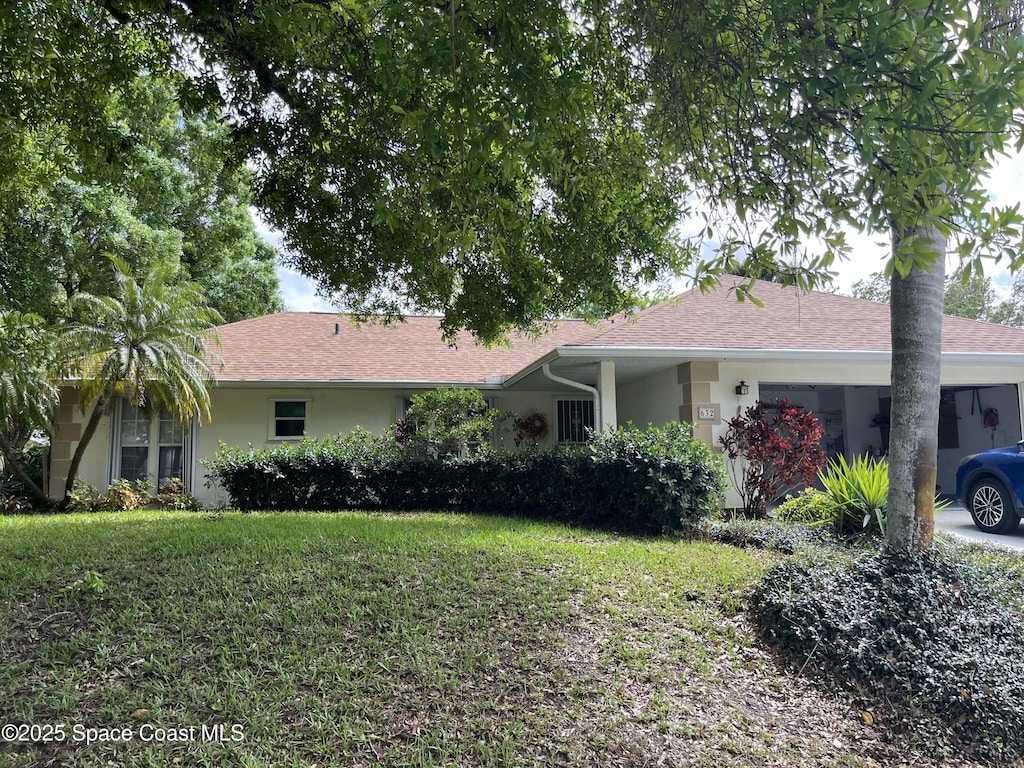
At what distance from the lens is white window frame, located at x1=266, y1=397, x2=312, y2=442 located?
13703 millimetres

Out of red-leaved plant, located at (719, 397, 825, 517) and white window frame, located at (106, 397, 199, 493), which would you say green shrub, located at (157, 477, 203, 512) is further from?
red-leaved plant, located at (719, 397, 825, 517)

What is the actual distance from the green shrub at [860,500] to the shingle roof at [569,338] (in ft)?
8.45

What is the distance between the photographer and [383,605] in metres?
4.56

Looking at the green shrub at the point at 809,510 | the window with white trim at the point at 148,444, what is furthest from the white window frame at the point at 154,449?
the green shrub at the point at 809,510

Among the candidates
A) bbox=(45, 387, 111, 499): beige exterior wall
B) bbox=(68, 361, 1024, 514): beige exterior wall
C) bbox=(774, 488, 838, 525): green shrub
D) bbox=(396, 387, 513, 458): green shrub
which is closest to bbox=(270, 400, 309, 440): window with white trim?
bbox=(68, 361, 1024, 514): beige exterior wall

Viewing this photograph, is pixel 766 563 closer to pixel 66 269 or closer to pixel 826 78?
pixel 826 78

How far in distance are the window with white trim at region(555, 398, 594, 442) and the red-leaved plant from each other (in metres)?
5.32

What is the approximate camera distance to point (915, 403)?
6.01m

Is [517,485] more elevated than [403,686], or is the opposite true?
[517,485]

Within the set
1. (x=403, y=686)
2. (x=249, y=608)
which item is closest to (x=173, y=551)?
(x=249, y=608)

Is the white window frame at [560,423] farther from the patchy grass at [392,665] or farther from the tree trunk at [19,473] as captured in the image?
the tree trunk at [19,473]

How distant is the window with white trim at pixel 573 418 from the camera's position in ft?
50.7

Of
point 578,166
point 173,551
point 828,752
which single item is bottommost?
point 828,752

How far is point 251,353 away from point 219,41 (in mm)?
9164
